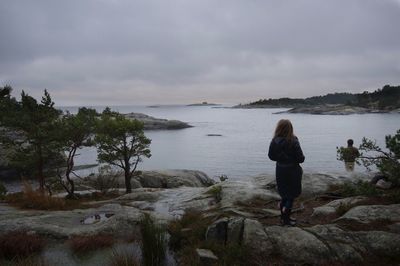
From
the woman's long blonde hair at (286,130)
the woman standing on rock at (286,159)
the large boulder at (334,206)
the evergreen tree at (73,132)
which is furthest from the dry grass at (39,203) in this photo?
the woman's long blonde hair at (286,130)

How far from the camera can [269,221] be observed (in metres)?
11.7

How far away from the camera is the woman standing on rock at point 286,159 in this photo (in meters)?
10.1

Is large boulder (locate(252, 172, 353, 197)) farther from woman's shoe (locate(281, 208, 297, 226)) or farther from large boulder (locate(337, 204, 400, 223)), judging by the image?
woman's shoe (locate(281, 208, 297, 226))

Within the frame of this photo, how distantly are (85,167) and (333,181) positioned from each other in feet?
153

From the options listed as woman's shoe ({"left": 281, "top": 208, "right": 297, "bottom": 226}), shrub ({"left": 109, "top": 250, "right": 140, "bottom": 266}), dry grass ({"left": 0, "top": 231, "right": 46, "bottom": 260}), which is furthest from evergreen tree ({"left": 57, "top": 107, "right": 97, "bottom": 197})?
woman's shoe ({"left": 281, "top": 208, "right": 297, "bottom": 226})

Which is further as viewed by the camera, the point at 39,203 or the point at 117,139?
the point at 117,139

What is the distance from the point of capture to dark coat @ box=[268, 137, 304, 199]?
33.2 ft

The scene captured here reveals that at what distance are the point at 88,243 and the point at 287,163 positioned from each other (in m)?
5.94

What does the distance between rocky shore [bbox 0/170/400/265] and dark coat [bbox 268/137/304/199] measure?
101 cm

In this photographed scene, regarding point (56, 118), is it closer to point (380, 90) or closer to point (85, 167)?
point (85, 167)

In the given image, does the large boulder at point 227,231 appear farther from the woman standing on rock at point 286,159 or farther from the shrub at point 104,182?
the shrub at point 104,182

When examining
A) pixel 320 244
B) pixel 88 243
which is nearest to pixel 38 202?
pixel 88 243

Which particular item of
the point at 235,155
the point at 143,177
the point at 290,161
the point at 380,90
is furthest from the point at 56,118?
the point at 380,90

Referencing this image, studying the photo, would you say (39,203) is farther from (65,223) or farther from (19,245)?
(19,245)
